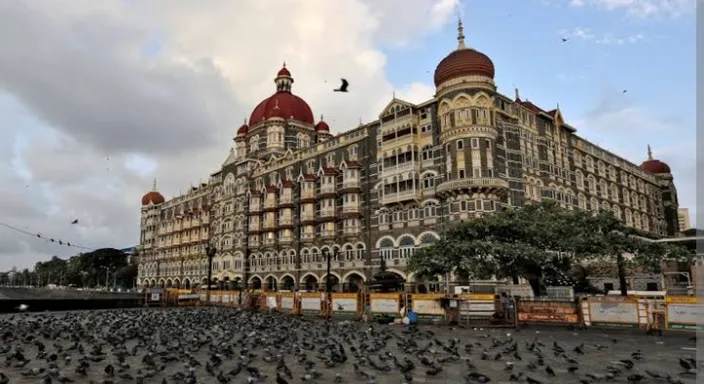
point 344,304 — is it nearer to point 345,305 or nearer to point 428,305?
point 345,305

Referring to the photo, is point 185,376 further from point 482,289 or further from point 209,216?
point 209,216

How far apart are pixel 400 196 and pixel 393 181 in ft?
6.70

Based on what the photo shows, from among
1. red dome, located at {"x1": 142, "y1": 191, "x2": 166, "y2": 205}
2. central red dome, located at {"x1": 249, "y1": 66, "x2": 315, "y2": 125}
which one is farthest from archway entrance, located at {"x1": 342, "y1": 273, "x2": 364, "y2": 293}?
red dome, located at {"x1": 142, "y1": 191, "x2": 166, "y2": 205}

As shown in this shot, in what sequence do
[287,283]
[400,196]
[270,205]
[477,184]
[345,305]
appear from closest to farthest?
[345,305] → [477,184] → [400,196] → [287,283] → [270,205]

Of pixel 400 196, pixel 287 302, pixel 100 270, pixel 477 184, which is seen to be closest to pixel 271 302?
pixel 287 302

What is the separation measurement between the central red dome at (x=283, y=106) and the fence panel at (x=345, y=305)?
40036 mm

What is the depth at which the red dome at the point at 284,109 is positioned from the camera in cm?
6512

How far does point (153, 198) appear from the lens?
95.7 meters

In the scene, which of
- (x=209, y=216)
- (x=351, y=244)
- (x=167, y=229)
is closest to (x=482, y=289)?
(x=351, y=244)

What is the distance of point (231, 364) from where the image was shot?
12133 mm

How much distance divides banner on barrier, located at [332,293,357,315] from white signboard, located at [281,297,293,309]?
427cm

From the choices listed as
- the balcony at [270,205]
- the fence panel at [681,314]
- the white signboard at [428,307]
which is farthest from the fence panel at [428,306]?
the balcony at [270,205]

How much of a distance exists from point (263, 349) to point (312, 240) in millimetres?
37890

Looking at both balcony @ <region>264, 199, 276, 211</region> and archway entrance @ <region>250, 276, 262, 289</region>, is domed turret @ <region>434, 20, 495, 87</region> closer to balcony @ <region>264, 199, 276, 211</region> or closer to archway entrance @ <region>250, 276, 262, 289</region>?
balcony @ <region>264, 199, 276, 211</region>
